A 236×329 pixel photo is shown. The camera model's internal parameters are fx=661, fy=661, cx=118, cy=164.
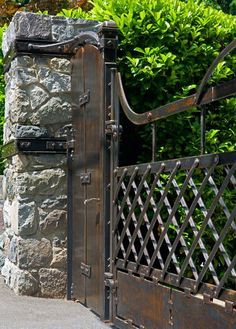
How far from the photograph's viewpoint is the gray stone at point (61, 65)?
6.20 meters

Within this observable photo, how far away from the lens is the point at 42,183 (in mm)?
6098

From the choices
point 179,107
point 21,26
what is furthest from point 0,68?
point 179,107

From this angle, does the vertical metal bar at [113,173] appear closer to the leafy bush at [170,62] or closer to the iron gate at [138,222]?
the iron gate at [138,222]

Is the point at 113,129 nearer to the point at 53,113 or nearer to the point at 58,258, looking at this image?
the point at 53,113

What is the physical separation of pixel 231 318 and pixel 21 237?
3.04 metres

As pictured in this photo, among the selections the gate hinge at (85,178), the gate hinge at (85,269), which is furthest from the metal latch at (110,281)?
the gate hinge at (85,178)

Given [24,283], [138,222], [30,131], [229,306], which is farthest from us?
[30,131]

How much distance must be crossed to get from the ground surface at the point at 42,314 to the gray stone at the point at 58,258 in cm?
32

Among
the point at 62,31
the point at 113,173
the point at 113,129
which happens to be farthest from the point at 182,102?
the point at 62,31

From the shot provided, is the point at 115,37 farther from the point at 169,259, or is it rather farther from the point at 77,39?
the point at 169,259

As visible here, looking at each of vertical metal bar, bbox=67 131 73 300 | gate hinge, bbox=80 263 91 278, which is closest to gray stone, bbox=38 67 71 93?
vertical metal bar, bbox=67 131 73 300

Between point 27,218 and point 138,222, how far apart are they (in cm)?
174

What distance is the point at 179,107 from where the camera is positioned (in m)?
4.01

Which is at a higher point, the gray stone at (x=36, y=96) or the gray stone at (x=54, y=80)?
the gray stone at (x=54, y=80)
